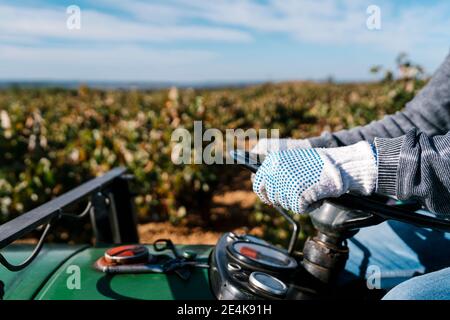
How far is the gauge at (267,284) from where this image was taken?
3.27ft

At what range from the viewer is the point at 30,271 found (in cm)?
128

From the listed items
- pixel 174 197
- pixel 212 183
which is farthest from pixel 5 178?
pixel 212 183

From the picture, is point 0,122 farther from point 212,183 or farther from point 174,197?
point 212,183

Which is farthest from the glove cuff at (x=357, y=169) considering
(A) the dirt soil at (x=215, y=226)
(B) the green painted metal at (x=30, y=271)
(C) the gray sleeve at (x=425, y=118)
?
(A) the dirt soil at (x=215, y=226)

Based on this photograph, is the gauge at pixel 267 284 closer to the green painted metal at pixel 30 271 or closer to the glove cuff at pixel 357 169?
the glove cuff at pixel 357 169

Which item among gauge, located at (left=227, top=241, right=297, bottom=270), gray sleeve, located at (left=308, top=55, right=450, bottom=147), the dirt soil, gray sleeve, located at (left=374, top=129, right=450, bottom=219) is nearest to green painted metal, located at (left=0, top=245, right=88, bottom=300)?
gauge, located at (left=227, top=241, right=297, bottom=270)

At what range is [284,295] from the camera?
1010mm

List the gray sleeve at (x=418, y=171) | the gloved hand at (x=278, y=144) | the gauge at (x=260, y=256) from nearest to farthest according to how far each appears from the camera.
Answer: the gray sleeve at (x=418, y=171) < the gauge at (x=260, y=256) < the gloved hand at (x=278, y=144)

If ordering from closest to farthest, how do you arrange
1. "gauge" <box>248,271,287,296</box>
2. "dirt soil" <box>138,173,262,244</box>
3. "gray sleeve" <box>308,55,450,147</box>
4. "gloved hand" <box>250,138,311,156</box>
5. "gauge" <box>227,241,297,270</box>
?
"gauge" <box>248,271,287,296</box>, "gauge" <box>227,241,297,270</box>, "gloved hand" <box>250,138,311,156</box>, "gray sleeve" <box>308,55,450,147</box>, "dirt soil" <box>138,173,262,244</box>

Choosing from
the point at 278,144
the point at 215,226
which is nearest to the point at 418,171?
the point at 278,144

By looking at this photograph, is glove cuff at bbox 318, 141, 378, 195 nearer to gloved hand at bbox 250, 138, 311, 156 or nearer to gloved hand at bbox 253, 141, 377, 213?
gloved hand at bbox 253, 141, 377, 213

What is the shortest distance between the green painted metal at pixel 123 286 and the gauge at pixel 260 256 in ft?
0.44

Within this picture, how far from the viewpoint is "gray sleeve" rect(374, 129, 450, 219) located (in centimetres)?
89
